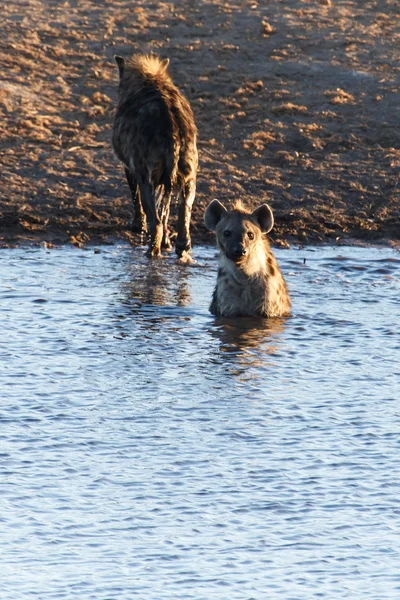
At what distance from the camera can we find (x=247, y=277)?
861cm

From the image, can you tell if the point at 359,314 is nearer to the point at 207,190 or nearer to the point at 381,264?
the point at 381,264

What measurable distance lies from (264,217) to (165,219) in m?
1.69

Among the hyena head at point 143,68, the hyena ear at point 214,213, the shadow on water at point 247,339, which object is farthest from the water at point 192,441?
the hyena head at point 143,68

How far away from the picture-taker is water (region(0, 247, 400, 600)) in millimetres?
4836

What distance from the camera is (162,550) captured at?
16.3 ft

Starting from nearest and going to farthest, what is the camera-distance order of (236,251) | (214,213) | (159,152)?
1. (236,251)
2. (214,213)
3. (159,152)

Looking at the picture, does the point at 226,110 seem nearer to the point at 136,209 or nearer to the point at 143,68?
the point at 143,68

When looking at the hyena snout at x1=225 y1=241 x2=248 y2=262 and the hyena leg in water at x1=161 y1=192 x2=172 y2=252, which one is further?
the hyena leg in water at x1=161 y1=192 x2=172 y2=252

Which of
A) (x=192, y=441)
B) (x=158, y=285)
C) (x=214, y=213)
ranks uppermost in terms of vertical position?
(x=214, y=213)

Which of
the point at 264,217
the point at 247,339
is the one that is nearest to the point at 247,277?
the point at 264,217

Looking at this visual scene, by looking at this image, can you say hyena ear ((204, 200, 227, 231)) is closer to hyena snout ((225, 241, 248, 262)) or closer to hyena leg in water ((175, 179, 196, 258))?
hyena snout ((225, 241, 248, 262))

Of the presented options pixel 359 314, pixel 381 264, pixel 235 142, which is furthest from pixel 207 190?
pixel 359 314

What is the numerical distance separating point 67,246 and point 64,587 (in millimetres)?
5993

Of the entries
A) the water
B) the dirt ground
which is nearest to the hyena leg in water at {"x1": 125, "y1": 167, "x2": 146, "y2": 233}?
the dirt ground
